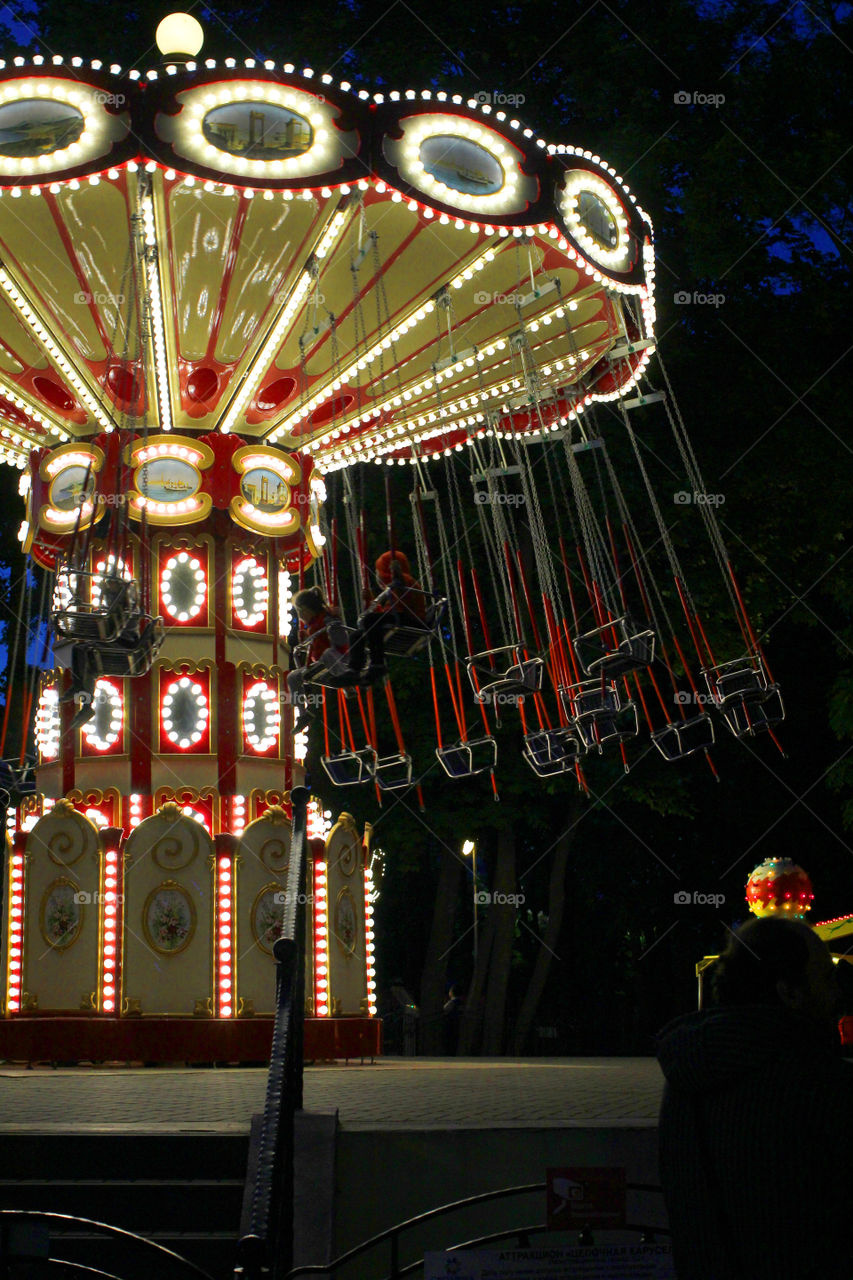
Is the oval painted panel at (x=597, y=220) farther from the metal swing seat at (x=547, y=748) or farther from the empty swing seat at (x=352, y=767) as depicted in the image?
the empty swing seat at (x=352, y=767)

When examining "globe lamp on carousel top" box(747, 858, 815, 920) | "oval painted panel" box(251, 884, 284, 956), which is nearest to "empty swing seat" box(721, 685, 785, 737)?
"globe lamp on carousel top" box(747, 858, 815, 920)

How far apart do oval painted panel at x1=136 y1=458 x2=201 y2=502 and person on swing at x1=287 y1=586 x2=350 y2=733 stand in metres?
3.11

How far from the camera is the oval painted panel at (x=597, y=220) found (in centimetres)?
1160

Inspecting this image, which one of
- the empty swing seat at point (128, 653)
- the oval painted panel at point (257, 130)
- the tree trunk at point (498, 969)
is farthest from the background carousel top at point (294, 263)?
the tree trunk at point (498, 969)

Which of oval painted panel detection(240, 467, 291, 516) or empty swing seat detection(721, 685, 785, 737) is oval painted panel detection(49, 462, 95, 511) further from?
empty swing seat detection(721, 685, 785, 737)

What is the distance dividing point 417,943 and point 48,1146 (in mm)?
22759

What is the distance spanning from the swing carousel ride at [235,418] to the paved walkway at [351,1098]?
61.6 inches

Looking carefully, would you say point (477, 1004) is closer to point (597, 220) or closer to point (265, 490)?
point (265, 490)

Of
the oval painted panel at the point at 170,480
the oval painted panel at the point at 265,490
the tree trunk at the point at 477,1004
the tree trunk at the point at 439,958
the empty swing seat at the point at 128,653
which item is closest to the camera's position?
the empty swing seat at the point at 128,653

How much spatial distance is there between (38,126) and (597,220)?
4.56m

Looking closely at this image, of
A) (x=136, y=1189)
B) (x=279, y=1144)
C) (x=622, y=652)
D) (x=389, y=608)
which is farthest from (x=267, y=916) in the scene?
(x=279, y=1144)

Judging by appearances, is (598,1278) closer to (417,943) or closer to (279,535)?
(279,535)

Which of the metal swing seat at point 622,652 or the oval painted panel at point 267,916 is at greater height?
the metal swing seat at point 622,652

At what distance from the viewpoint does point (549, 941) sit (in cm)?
2120
